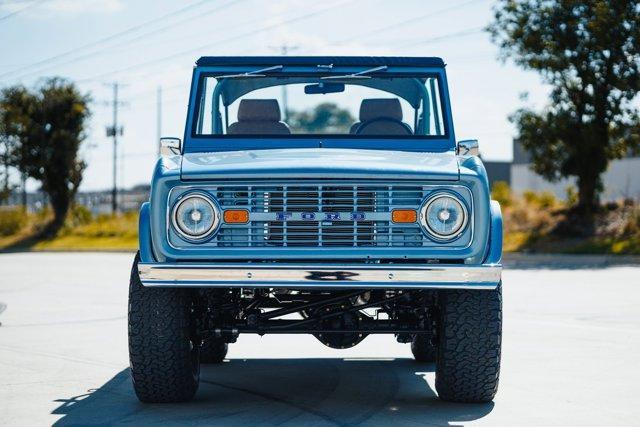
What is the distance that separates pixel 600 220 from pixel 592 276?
9980 millimetres

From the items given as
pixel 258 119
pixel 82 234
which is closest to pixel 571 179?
pixel 82 234

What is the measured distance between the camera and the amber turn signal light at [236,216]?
6.67 metres

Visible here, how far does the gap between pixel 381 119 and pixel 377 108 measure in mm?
89

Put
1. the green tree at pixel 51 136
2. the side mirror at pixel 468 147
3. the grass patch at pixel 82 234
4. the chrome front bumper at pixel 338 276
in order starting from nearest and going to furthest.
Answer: the chrome front bumper at pixel 338 276 → the side mirror at pixel 468 147 → the grass patch at pixel 82 234 → the green tree at pixel 51 136

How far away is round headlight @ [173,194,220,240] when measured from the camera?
6695 mm

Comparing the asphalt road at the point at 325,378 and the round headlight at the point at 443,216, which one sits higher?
the round headlight at the point at 443,216

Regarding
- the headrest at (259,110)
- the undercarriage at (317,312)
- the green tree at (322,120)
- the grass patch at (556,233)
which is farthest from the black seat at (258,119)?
the grass patch at (556,233)

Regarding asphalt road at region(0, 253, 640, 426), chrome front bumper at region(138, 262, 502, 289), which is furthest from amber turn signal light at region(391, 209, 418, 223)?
asphalt road at region(0, 253, 640, 426)

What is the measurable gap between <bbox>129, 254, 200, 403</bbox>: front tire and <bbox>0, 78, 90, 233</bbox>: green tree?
1632 inches

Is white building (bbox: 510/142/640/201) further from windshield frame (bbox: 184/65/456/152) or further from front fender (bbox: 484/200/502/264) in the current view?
front fender (bbox: 484/200/502/264)

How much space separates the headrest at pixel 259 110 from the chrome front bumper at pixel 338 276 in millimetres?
2065

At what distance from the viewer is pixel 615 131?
2906 centimetres

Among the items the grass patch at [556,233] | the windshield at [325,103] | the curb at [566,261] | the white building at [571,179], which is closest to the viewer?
the windshield at [325,103]

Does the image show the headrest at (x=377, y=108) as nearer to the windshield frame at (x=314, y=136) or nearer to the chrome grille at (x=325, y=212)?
the windshield frame at (x=314, y=136)
